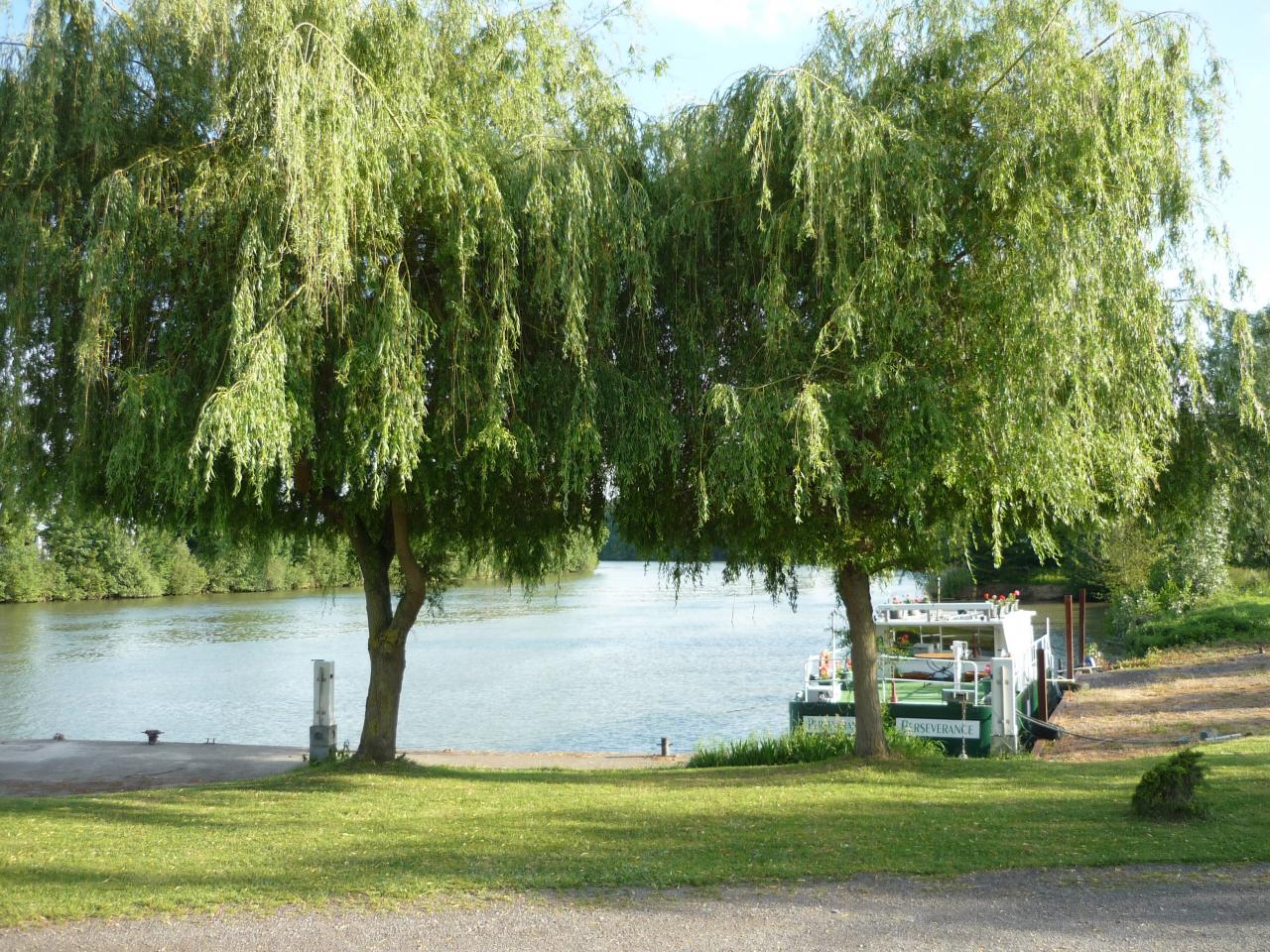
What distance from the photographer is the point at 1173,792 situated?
26.4 ft

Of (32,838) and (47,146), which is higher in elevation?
(47,146)

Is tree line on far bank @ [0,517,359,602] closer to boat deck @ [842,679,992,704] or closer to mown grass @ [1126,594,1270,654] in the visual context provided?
mown grass @ [1126,594,1270,654]

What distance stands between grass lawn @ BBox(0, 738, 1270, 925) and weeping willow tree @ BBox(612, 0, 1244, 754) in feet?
8.53

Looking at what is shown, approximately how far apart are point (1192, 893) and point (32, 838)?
8.35 metres

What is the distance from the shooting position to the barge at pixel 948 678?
50.5ft

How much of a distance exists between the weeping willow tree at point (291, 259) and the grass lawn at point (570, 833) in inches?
112

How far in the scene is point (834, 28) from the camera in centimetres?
1067

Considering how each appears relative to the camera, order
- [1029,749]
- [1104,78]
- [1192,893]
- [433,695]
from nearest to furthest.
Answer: [1192,893]
[1104,78]
[1029,749]
[433,695]

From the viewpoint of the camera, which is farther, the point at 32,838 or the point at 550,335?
the point at 550,335

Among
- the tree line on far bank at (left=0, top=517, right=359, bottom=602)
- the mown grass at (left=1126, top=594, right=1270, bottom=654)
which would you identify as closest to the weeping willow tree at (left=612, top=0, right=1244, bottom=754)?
the mown grass at (left=1126, top=594, right=1270, bottom=654)

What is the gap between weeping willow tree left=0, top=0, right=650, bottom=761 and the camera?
8.90 meters

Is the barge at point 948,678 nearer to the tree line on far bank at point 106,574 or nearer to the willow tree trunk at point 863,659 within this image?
the willow tree trunk at point 863,659

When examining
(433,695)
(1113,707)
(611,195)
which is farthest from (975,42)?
(433,695)

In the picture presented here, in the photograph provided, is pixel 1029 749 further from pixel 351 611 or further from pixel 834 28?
pixel 351 611
